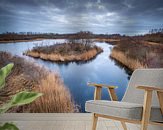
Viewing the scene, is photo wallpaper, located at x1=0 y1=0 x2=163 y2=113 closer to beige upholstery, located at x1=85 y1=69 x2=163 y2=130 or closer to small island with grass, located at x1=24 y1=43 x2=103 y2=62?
small island with grass, located at x1=24 y1=43 x2=103 y2=62

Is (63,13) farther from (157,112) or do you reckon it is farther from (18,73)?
(157,112)

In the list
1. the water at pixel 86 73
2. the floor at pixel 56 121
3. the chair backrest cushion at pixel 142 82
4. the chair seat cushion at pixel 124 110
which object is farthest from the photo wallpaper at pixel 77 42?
the chair seat cushion at pixel 124 110

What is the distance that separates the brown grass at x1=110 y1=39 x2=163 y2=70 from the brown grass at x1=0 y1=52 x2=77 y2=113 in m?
0.98

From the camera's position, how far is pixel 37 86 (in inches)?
174

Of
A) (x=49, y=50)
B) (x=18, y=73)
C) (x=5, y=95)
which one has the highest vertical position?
(x=49, y=50)

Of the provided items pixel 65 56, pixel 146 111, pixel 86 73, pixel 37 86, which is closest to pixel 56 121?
pixel 37 86

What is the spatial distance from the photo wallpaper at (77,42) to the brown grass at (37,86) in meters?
0.01

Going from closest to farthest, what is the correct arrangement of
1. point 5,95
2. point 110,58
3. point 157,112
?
1. point 157,112
2. point 5,95
3. point 110,58

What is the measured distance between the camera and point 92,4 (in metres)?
4.57

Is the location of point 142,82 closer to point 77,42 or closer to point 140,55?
point 140,55

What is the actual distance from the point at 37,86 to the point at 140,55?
1625mm

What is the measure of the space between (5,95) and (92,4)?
1.88 meters

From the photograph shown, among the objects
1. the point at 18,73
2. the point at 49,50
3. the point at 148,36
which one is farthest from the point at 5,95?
the point at 148,36

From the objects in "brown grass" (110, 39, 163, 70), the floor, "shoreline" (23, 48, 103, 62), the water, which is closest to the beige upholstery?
the floor
